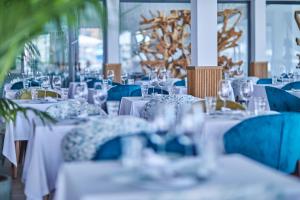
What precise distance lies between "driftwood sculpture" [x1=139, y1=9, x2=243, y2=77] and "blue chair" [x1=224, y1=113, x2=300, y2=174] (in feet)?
28.9

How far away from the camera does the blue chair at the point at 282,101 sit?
21.0 ft

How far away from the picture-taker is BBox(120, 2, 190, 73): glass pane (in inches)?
525

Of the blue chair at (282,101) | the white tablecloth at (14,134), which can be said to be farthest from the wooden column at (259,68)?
the white tablecloth at (14,134)

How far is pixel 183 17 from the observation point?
1262cm

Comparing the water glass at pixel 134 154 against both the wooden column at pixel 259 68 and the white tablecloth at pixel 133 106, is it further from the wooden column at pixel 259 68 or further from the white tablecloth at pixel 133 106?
the wooden column at pixel 259 68

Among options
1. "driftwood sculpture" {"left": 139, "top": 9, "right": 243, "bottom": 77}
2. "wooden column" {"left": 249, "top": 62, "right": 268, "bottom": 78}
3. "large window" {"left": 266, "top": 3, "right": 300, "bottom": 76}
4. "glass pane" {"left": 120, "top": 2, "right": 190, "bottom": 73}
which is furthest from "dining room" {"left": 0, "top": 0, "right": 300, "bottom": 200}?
"large window" {"left": 266, "top": 3, "right": 300, "bottom": 76}

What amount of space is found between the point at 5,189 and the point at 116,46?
366 inches

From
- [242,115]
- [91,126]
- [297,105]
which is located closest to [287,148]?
[242,115]

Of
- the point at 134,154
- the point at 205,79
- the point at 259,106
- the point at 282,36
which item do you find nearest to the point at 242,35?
the point at 282,36

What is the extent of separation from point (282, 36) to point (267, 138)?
35.7 feet

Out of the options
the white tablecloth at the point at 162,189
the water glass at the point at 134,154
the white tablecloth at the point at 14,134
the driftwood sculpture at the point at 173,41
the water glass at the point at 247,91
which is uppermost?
the driftwood sculpture at the point at 173,41

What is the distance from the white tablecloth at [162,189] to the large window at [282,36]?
39.4 feet

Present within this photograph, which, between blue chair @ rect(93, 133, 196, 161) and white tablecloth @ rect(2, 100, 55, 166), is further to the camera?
white tablecloth @ rect(2, 100, 55, 166)

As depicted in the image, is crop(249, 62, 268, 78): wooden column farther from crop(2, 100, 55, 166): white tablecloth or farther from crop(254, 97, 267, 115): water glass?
crop(254, 97, 267, 115): water glass
